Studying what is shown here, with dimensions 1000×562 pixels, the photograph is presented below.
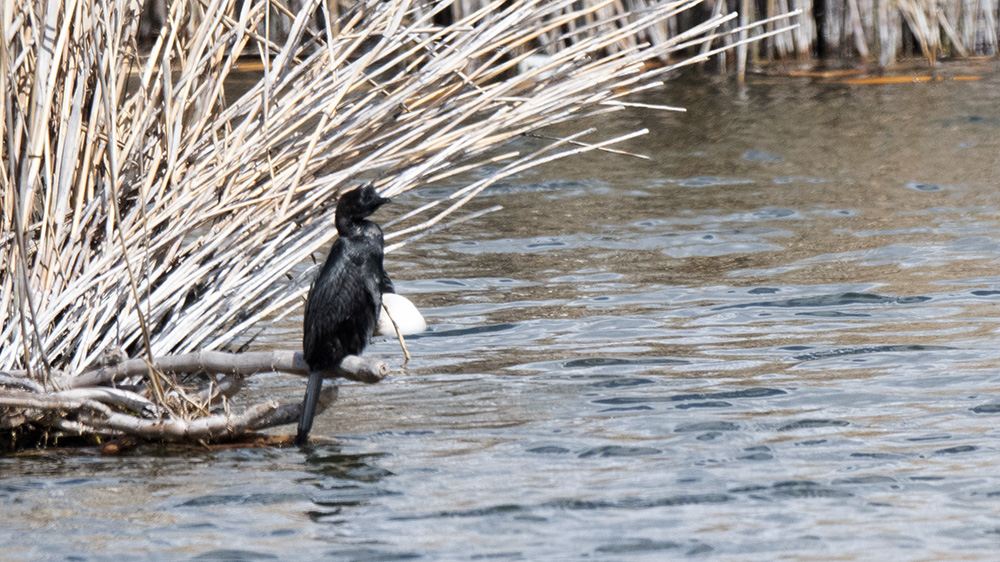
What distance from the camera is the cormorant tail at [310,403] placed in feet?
13.8

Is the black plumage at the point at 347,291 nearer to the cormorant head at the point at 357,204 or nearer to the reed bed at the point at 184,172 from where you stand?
the cormorant head at the point at 357,204

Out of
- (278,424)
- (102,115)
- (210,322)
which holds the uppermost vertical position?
(102,115)

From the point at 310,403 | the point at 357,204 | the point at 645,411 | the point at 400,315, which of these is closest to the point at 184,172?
the point at 357,204

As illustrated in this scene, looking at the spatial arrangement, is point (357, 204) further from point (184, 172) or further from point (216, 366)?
point (184, 172)

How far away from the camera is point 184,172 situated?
471cm

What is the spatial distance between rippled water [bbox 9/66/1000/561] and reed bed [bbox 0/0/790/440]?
0.96 ft

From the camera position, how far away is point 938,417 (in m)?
4.50

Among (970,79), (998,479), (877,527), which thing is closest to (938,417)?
(998,479)

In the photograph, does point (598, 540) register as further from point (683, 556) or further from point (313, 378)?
point (313, 378)

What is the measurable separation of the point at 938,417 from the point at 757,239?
9.52 ft

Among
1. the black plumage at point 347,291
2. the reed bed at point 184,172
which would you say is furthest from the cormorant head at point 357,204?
the reed bed at point 184,172

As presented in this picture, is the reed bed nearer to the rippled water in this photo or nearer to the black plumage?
the black plumage

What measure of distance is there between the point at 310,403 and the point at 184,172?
1.02m

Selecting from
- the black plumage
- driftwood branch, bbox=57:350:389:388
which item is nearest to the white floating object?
the black plumage
